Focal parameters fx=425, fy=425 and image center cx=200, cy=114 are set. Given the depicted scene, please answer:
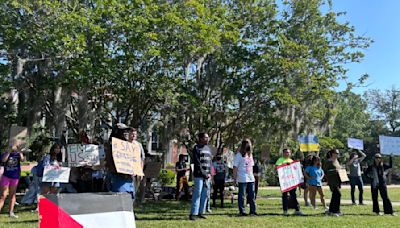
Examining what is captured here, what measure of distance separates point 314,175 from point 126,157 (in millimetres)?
5897

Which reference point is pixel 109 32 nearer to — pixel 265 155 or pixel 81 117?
pixel 81 117

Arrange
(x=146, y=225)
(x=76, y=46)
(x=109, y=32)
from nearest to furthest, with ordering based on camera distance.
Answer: (x=146, y=225)
(x=76, y=46)
(x=109, y=32)

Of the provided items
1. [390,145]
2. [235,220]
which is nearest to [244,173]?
[235,220]

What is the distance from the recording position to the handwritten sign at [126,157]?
21.4ft

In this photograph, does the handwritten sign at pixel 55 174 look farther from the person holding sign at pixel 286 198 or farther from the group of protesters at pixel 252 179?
the person holding sign at pixel 286 198

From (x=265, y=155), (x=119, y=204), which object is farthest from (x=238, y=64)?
(x=119, y=204)

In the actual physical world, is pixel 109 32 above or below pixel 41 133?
above

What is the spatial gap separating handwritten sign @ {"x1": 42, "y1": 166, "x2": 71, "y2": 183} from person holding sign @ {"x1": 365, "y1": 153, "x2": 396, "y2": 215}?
7.34 meters

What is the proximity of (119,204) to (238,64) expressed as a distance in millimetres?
10642

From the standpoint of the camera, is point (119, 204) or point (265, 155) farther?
point (265, 155)

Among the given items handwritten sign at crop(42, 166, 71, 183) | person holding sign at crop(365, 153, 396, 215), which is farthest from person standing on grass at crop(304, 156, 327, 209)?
handwritten sign at crop(42, 166, 71, 183)

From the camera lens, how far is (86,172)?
9.89 m

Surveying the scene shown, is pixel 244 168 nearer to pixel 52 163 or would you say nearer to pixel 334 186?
pixel 334 186

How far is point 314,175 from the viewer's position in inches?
428
